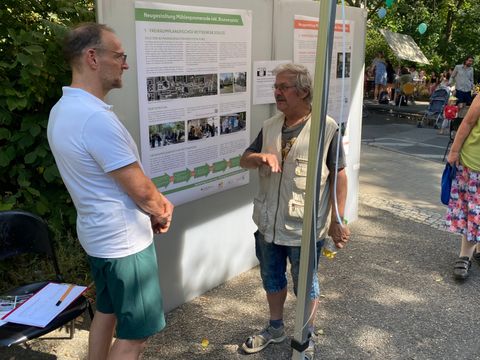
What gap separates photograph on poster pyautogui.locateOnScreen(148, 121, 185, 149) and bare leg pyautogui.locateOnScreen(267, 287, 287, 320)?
1.17 metres

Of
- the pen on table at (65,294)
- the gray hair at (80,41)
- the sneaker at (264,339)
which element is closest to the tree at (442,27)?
the sneaker at (264,339)

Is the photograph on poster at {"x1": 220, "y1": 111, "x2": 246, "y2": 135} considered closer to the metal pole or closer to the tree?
the metal pole

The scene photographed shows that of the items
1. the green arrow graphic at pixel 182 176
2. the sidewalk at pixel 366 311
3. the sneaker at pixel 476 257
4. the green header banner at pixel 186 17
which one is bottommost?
the sidewalk at pixel 366 311

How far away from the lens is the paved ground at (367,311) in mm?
3002

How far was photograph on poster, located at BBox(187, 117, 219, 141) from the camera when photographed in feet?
10.3

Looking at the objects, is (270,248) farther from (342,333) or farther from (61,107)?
(61,107)

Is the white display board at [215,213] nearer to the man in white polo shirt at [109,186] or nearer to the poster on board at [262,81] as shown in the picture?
the poster on board at [262,81]

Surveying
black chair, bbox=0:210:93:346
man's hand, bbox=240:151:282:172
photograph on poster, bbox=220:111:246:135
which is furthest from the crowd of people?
black chair, bbox=0:210:93:346

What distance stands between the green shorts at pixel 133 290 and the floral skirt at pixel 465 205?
2917 mm

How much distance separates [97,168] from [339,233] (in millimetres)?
1426

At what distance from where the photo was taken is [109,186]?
193cm

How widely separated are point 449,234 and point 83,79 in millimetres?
4357

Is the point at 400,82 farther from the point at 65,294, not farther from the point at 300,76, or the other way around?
the point at 65,294

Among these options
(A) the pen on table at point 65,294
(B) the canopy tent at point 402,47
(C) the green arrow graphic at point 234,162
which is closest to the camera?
(A) the pen on table at point 65,294
